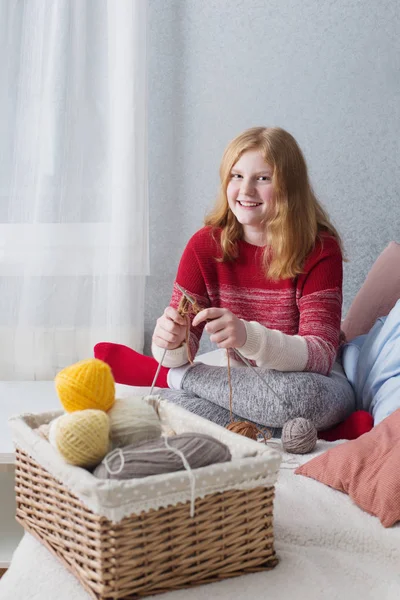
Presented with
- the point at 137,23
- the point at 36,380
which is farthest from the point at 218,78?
the point at 36,380

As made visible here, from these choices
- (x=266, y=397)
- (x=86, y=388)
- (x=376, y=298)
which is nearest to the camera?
(x=86, y=388)

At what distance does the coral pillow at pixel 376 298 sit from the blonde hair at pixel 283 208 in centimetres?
23

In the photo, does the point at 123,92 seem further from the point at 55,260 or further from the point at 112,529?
the point at 112,529

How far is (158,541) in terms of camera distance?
0.82 meters

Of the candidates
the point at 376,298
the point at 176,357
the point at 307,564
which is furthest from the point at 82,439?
the point at 376,298

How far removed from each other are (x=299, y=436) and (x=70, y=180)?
1203 mm

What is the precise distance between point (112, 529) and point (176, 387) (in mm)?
792

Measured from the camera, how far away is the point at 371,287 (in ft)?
6.21

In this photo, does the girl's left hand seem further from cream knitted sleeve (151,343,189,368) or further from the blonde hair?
the blonde hair

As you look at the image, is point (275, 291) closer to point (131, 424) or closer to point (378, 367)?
point (378, 367)

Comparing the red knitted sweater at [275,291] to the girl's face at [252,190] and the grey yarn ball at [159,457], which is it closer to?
the girl's face at [252,190]

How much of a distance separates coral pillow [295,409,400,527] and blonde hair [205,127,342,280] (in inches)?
18.8

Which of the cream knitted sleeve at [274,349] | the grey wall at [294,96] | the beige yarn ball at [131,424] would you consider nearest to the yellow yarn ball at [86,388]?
the beige yarn ball at [131,424]

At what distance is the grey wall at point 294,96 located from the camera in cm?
219
